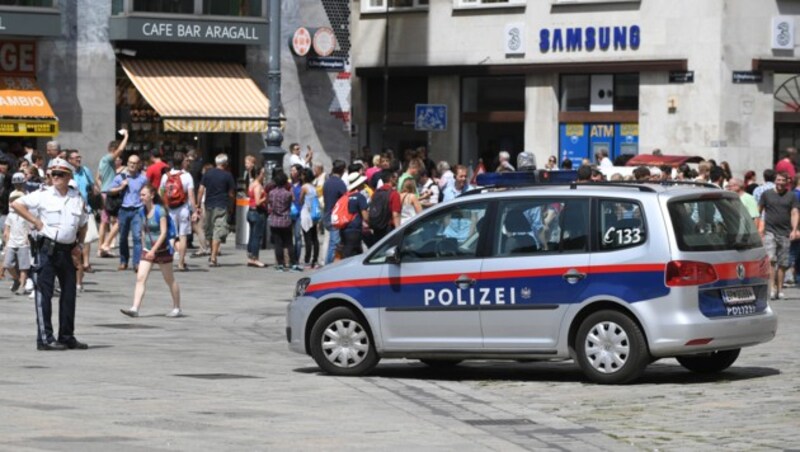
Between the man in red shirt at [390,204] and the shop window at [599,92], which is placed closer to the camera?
the man in red shirt at [390,204]

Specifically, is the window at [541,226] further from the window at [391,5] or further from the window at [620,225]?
the window at [391,5]

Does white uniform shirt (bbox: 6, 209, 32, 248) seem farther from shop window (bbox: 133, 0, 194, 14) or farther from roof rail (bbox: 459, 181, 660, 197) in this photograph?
shop window (bbox: 133, 0, 194, 14)

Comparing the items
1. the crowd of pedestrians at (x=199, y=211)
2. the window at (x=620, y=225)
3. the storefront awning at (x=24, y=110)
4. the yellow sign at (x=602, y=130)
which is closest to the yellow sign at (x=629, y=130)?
the yellow sign at (x=602, y=130)

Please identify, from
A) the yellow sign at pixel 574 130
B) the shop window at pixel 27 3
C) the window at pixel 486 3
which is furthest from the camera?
the window at pixel 486 3

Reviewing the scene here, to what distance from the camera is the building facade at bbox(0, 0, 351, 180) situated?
126 feet

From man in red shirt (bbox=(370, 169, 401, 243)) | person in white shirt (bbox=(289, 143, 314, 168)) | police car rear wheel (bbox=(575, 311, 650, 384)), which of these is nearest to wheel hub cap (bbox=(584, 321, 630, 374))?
police car rear wheel (bbox=(575, 311, 650, 384))

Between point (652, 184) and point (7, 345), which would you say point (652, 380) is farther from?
point (7, 345)

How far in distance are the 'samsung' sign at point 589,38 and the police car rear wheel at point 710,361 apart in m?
29.4

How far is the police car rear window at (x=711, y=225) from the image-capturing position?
1461 cm

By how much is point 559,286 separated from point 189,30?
26.4 meters

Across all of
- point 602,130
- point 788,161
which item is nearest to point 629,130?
point 602,130

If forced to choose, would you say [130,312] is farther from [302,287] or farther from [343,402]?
[343,402]

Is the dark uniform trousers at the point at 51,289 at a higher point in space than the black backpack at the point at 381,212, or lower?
lower

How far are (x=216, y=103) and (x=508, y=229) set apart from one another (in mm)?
25413
